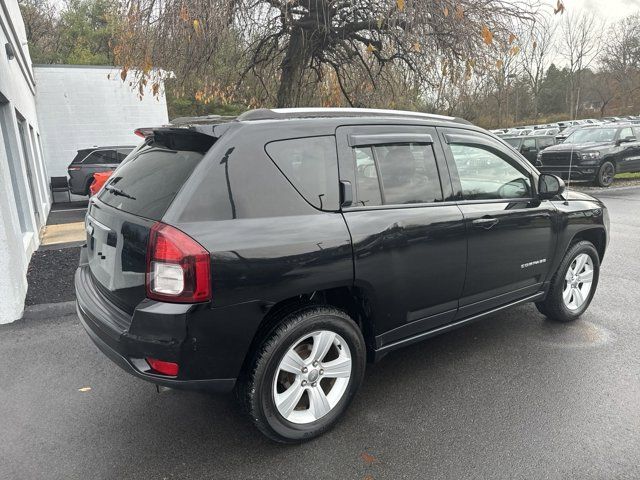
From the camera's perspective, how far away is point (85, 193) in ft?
45.5

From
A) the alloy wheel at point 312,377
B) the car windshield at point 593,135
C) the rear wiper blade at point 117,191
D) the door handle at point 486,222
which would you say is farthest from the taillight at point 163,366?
the car windshield at point 593,135

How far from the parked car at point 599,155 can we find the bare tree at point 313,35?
6.91 meters

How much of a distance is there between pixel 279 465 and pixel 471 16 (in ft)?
27.8

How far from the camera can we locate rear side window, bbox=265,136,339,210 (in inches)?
103

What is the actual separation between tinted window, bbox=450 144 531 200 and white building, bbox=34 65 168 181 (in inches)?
605

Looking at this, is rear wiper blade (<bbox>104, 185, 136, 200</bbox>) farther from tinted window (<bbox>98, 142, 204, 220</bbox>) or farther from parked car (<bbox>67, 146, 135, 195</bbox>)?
parked car (<bbox>67, 146, 135, 195</bbox>)

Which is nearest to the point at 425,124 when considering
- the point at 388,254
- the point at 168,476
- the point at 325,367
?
the point at 388,254

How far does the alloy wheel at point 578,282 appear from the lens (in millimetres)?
4281

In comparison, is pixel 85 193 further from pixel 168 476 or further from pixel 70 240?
pixel 168 476

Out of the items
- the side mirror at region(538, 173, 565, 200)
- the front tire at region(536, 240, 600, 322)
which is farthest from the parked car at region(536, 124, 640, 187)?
the side mirror at region(538, 173, 565, 200)

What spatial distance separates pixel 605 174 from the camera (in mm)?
14703

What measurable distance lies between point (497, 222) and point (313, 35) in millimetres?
7725

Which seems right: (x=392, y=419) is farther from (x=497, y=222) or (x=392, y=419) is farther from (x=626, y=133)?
(x=626, y=133)

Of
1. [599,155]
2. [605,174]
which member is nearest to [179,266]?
[599,155]
